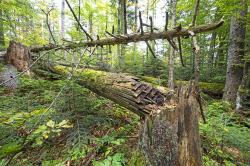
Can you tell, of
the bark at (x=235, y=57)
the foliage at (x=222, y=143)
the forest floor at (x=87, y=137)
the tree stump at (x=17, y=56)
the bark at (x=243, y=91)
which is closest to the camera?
the forest floor at (x=87, y=137)

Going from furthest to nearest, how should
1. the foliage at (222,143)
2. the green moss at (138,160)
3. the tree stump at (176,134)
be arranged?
the foliage at (222,143) → the green moss at (138,160) → the tree stump at (176,134)

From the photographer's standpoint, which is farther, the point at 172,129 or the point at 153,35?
the point at 153,35

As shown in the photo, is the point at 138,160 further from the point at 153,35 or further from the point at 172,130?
the point at 153,35

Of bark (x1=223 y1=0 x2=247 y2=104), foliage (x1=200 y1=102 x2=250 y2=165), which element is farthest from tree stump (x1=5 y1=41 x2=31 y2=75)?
bark (x1=223 y1=0 x2=247 y2=104)

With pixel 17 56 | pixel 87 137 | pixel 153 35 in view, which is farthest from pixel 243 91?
pixel 17 56

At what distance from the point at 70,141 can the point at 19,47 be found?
3.20 m

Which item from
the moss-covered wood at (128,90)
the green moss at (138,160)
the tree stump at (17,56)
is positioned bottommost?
the green moss at (138,160)

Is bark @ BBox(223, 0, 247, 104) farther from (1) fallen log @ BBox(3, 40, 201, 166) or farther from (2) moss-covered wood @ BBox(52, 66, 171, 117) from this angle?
(1) fallen log @ BBox(3, 40, 201, 166)

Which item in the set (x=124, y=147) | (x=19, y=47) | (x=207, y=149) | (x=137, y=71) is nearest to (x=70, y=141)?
(x=124, y=147)

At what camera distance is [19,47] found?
4.45m

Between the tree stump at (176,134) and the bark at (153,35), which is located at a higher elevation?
the bark at (153,35)

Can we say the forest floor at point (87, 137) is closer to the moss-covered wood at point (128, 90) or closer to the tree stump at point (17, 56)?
the moss-covered wood at point (128, 90)

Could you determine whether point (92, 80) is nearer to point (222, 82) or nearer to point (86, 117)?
point (86, 117)

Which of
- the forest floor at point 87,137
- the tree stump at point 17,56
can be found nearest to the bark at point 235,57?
the forest floor at point 87,137
